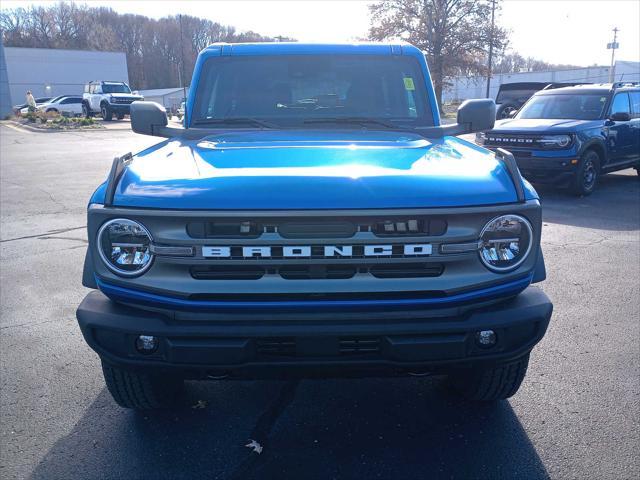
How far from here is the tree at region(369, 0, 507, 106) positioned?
4156 centimetres

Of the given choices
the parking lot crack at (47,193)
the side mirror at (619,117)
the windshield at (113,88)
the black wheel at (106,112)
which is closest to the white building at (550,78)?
the windshield at (113,88)

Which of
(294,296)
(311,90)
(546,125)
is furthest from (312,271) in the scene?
(546,125)

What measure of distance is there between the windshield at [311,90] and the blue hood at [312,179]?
87 centimetres

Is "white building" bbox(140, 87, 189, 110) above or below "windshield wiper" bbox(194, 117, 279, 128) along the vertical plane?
below

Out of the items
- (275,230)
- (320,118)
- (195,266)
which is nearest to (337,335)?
(275,230)

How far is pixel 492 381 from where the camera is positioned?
9.70 ft

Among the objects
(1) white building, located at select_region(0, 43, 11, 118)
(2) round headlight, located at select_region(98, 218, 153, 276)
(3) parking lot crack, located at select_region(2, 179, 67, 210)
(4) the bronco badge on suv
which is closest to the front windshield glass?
(3) parking lot crack, located at select_region(2, 179, 67, 210)

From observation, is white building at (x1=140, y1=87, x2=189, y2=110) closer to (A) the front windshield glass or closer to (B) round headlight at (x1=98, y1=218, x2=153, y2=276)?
(A) the front windshield glass

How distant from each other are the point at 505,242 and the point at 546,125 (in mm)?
8309

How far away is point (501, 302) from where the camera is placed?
249 centimetres

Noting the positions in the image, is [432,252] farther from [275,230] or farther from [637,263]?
[637,263]

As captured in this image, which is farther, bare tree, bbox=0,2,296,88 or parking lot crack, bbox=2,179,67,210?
bare tree, bbox=0,2,296,88

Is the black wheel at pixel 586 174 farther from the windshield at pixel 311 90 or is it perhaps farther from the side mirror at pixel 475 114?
the windshield at pixel 311 90

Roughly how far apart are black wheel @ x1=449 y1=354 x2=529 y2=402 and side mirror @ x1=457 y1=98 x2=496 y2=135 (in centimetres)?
177
